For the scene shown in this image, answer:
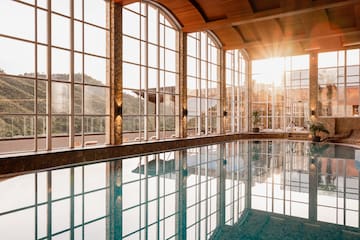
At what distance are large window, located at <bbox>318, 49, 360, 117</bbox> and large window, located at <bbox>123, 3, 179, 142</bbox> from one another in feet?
44.2

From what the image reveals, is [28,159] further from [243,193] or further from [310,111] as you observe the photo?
[310,111]

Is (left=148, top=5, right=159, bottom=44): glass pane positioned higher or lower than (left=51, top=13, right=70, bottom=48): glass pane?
higher

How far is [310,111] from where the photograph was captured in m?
22.7

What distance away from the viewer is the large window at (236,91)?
23.0 meters

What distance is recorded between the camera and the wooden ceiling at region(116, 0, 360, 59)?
14.2m

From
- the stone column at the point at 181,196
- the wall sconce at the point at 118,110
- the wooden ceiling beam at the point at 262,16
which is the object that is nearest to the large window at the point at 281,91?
the wooden ceiling beam at the point at 262,16

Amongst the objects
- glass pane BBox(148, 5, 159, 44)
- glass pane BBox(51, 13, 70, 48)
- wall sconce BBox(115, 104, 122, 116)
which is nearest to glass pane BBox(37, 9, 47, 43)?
glass pane BBox(51, 13, 70, 48)

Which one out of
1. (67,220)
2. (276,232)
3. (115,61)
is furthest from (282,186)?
(115,61)

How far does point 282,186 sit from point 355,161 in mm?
6088

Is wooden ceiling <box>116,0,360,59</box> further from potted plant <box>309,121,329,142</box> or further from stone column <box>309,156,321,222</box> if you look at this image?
stone column <box>309,156,321,222</box>

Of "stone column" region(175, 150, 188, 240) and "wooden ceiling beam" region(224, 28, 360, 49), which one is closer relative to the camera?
"stone column" region(175, 150, 188, 240)

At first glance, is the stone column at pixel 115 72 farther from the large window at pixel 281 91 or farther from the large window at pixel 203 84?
the large window at pixel 281 91

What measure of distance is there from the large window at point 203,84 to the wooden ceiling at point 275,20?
4.69ft

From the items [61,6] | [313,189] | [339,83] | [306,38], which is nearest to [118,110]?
[61,6]
